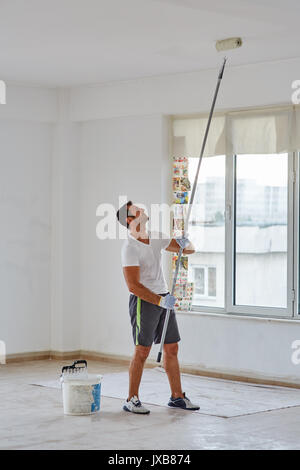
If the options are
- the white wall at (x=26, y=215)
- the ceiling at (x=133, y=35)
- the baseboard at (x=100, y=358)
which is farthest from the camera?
the white wall at (x=26, y=215)

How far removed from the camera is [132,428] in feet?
17.2

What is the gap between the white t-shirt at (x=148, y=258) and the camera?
5633 mm

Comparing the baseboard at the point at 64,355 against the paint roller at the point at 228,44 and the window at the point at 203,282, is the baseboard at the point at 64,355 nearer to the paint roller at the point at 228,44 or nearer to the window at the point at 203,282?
the window at the point at 203,282

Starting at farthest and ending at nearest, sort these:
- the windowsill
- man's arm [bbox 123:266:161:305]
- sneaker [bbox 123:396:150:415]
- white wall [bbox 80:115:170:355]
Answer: white wall [bbox 80:115:170:355], the windowsill, sneaker [bbox 123:396:150:415], man's arm [bbox 123:266:161:305]

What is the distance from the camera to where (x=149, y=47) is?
6.50 m

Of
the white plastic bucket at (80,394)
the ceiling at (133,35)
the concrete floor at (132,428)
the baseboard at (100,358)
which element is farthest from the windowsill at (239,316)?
the ceiling at (133,35)

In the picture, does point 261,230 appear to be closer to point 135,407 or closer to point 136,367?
point 136,367

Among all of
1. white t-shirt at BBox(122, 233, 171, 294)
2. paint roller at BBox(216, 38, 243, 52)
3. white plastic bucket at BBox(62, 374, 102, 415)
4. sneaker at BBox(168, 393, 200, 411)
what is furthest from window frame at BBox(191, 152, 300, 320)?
white plastic bucket at BBox(62, 374, 102, 415)

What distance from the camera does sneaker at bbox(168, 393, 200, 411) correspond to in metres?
5.85

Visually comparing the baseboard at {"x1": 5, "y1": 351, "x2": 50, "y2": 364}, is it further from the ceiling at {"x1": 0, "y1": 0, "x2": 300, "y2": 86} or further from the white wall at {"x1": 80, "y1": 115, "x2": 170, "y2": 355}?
the ceiling at {"x1": 0, "y1": 0, "x2": 300, "y2": 86}

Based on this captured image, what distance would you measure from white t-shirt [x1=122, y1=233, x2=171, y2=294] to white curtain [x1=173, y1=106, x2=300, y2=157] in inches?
72.9

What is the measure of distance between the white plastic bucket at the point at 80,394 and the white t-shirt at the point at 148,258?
2.43 ft

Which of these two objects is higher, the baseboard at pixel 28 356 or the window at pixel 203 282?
the window at pixel 203 282
